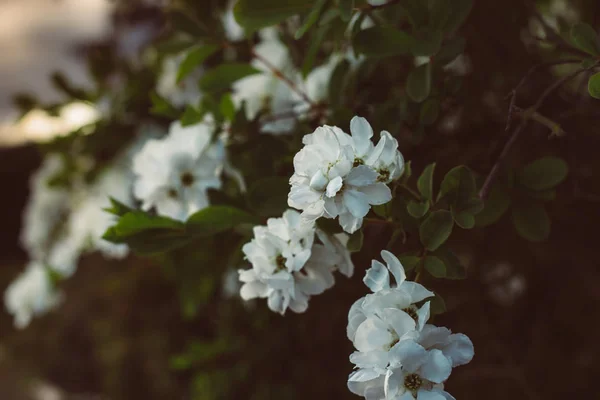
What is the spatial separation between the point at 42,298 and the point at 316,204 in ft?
2.51

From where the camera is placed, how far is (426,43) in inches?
17.0

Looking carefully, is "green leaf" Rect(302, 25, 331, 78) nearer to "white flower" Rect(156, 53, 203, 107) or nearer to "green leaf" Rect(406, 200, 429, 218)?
"green leaf" Rect(406, 200, 429, 218)

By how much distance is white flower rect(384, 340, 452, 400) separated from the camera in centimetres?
28

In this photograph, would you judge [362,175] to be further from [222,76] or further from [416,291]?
[222,76]

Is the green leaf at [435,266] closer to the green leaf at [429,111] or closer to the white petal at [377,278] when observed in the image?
the white petal at [377,278]

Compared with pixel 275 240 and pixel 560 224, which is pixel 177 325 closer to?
pixel 560 224

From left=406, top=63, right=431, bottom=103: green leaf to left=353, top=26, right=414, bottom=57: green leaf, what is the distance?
0.03 meters

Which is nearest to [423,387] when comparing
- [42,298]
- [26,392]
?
[42,298]

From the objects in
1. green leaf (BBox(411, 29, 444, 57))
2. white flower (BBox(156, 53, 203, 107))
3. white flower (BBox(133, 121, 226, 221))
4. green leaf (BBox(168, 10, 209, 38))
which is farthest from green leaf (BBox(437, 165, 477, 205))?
white flower (BBox(156, 53, 203, 107))

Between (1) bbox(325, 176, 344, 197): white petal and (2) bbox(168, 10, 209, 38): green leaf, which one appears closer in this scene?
(1) bbox(325, 176, 344, 197): white petal

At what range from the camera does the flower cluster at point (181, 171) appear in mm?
509

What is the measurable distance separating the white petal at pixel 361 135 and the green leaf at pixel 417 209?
0.05 metres

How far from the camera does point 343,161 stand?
32 centimetres

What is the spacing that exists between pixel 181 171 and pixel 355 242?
0.21 m
